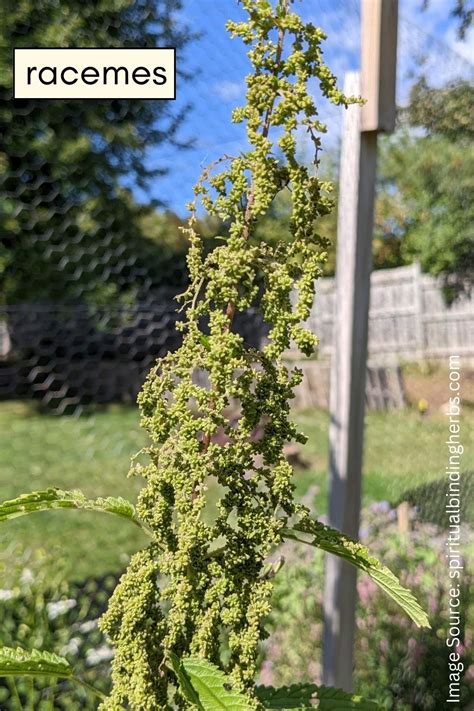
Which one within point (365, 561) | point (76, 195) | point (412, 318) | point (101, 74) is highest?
point (76, 195)

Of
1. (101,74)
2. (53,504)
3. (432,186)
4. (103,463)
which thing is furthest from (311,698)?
(103,463)

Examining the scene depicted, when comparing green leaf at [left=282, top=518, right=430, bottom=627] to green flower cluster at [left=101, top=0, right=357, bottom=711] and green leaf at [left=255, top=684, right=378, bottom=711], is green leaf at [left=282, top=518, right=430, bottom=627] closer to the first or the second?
green flower cluster at [left=101, top=0, right=357, bottom=711]

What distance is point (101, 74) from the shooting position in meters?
0.95

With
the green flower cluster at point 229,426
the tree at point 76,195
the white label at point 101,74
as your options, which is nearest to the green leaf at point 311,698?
the green flower cluster at point 229,426

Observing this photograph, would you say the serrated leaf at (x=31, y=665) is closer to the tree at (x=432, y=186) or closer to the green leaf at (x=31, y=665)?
the green leaf at (x=31, y=665)

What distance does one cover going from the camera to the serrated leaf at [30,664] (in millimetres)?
517

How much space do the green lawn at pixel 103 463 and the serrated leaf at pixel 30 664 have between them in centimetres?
105

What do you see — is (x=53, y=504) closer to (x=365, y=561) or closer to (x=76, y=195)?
(x=365, y=561)

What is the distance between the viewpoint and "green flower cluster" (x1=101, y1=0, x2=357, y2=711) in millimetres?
497

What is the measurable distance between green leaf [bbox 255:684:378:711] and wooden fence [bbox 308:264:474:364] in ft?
3.49

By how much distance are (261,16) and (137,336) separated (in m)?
3.57

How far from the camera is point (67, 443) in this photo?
14.7 feet

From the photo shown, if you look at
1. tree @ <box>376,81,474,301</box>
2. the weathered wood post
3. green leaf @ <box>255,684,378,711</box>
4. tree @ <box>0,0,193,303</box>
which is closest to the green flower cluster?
green leaf @ <box>255,684,378,711</box>

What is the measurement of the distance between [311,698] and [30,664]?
23 centimetres
